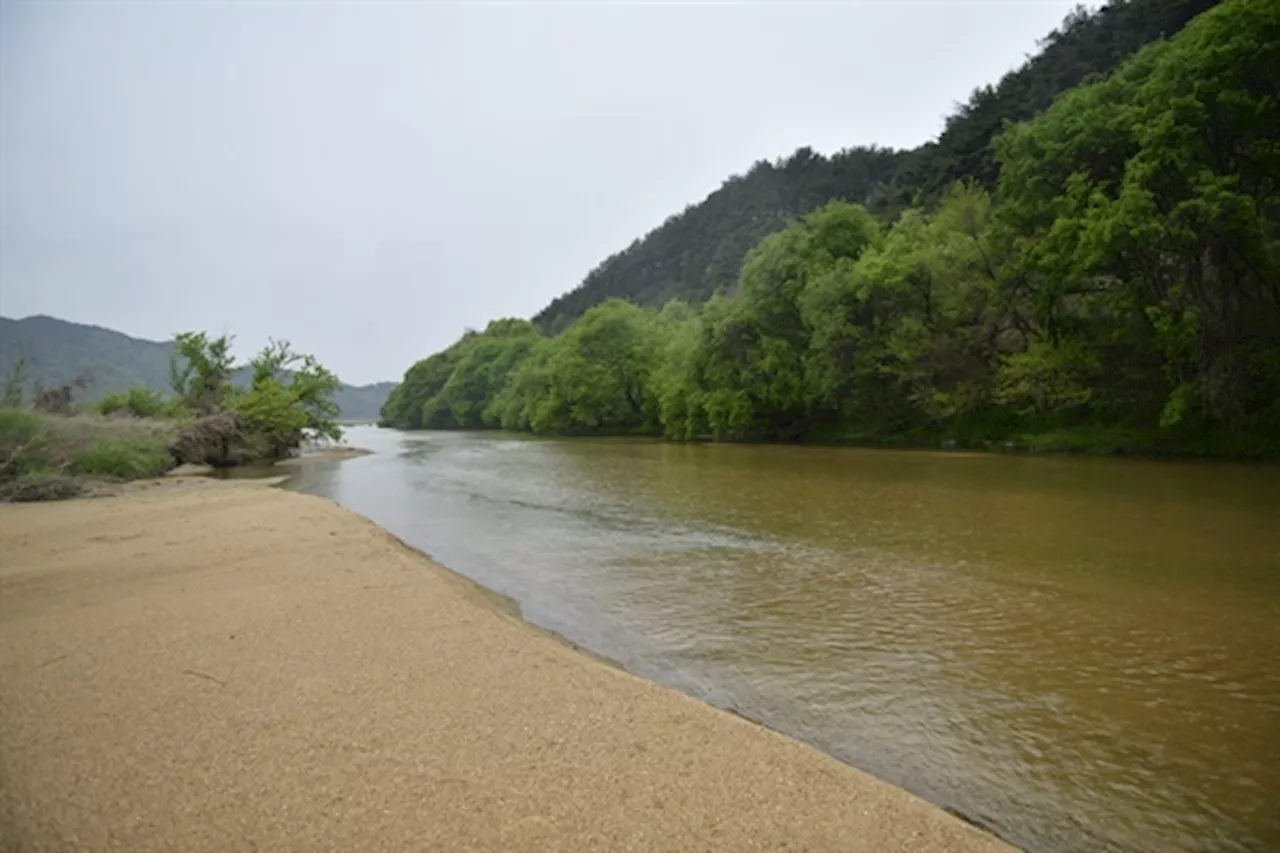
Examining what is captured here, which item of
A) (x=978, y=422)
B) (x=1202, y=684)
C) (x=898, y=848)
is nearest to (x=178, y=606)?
(x=898, y=848)

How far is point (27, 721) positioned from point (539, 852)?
3.73m

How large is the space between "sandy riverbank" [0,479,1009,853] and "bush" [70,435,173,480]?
56.9 ft

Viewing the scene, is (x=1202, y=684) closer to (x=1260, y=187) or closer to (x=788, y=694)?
(x=788, y=694)

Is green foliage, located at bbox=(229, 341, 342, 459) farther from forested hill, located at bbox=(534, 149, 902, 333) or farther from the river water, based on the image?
forested hill, located at bbox=(534, 149, 902, 333)

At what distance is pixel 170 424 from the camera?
28.2 metres

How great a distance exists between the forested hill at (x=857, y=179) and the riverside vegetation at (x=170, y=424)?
32331 mm

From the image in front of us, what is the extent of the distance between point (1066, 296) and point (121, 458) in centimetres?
3411

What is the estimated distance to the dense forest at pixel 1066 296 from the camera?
64.6 feet

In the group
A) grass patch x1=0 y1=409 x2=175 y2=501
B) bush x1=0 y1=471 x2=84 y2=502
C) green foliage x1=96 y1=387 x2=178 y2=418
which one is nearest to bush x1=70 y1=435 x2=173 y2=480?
grass patch x1=0 y1=409 x2=175 y2=501

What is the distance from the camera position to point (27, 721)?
4.27 meters

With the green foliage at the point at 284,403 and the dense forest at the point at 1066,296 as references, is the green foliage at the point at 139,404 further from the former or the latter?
the dense forest at the point at 1066,296

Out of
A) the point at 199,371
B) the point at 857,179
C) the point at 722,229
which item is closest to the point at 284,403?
the point at 199,371

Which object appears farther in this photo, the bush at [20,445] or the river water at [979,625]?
the bush at [20,445]

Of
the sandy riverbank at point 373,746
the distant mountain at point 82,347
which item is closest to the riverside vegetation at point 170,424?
the sandy riverbank at point 373,746
